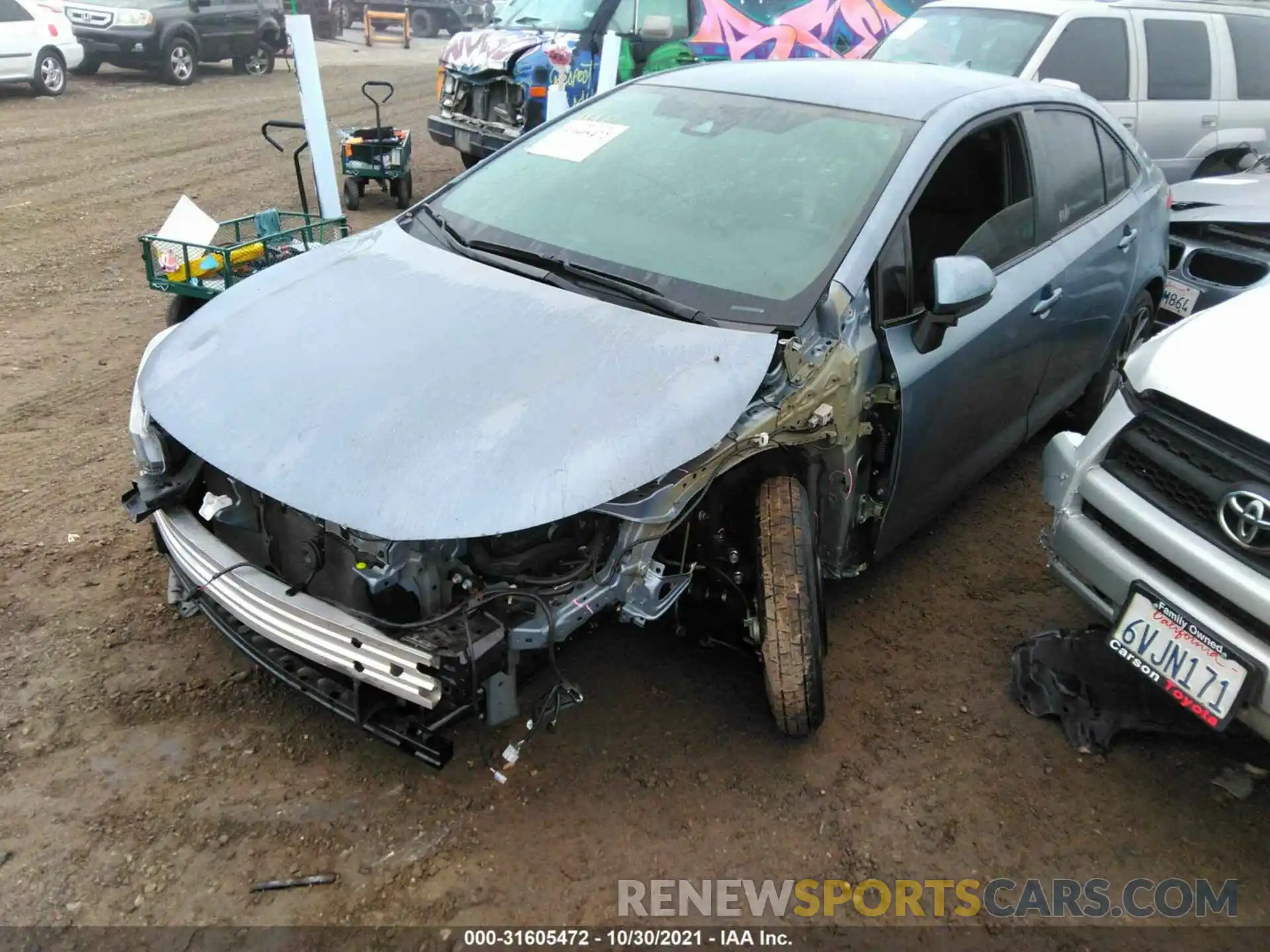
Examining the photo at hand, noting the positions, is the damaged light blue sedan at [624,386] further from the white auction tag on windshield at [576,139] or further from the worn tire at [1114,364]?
the worn tire at [1114,364]

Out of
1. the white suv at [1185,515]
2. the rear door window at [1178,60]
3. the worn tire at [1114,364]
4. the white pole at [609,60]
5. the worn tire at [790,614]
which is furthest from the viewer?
the white pole at [609,60]

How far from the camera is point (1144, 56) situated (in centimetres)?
639

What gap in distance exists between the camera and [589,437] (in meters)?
2.17

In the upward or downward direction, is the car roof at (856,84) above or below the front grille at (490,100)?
above

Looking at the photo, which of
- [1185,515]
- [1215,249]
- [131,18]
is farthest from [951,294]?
[131,18]

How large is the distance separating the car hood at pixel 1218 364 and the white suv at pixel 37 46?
12877 millimetres

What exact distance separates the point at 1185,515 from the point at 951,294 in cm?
85

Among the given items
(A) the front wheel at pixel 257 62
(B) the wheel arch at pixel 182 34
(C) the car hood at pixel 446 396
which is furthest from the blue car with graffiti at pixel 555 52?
(A) the front wheel at pixel 257 62

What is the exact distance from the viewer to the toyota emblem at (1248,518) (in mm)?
2160

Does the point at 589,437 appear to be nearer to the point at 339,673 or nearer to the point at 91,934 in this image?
the point at 339,673

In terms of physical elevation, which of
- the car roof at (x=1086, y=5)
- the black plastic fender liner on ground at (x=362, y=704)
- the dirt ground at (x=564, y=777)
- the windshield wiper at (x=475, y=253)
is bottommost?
the dirt ground at (x=564, y=777)

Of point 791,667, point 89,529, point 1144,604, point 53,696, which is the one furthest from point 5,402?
point 1144,604

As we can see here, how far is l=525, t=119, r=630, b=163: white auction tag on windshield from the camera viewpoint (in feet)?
10.8

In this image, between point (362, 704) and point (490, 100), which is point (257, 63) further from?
point (362, 704)
